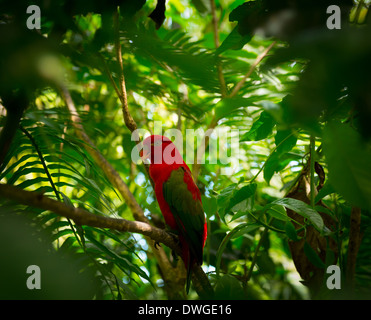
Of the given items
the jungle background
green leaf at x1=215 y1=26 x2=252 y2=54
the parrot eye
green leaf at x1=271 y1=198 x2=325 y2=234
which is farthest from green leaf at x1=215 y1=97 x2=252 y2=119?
the parrot eye

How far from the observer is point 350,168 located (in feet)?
2.03

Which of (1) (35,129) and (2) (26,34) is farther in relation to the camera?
(1) (35,129)

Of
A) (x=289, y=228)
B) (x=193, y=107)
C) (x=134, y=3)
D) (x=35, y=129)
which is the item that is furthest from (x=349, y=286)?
(x=193, y=107)

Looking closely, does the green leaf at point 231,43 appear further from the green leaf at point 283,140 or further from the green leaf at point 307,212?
the green leaf at point 307,212

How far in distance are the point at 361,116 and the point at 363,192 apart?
28cm

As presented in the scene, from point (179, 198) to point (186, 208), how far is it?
7 cm

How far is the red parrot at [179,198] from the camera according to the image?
1.61 metres

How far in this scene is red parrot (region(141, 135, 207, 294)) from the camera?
1614mm

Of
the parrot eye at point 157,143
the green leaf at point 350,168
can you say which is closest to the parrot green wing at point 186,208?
the parrot eye at point 157,143

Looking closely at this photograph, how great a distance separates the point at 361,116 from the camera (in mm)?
384

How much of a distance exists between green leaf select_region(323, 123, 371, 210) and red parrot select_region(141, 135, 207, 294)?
0.99m

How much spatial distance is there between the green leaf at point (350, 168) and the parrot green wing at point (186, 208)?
1.05 metres
